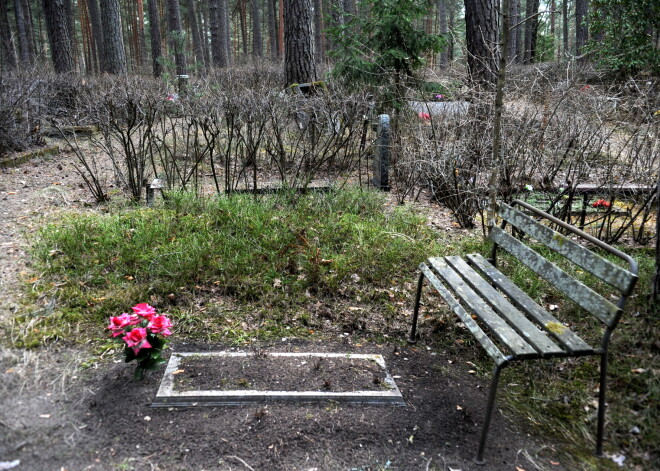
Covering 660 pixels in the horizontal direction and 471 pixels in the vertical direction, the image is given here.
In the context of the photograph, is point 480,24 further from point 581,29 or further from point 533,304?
point 581,29

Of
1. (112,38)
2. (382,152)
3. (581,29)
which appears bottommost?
(382,152)

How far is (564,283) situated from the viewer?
2.70 m

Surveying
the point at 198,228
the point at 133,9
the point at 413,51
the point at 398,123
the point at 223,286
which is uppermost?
the point at 133,9

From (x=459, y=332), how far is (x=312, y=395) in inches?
56.3

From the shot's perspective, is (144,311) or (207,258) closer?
(144,311)

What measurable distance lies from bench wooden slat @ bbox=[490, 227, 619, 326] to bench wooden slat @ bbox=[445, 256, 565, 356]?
248 millimetres

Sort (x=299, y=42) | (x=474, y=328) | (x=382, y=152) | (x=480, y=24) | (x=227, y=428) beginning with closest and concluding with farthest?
(x=227, y=428) < (x=474, y=328) < (x=382, y=152) < (x=480, y=24) < (x=299, y=42)

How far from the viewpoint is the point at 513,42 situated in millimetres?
23266

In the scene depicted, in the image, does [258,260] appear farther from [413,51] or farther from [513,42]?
[513,42]

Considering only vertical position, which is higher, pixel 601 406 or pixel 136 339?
pixel 136 339

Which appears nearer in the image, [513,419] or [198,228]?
[513,419]

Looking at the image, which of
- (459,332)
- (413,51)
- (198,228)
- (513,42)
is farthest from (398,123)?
(513,42)

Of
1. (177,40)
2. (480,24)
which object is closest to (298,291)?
(480,24)

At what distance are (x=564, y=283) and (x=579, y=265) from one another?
127 millimetres
